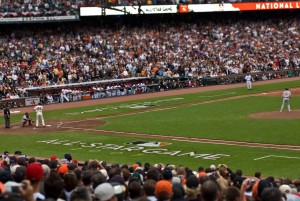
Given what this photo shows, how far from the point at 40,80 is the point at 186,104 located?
651 inches

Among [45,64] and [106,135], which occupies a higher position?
[45,64]

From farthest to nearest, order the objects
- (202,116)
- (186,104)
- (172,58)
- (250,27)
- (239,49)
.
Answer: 1. (250,27)
2. (239,49)
3. (172,58)
4. (186,104)
5. (202,116)

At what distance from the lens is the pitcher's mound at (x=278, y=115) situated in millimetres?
37750

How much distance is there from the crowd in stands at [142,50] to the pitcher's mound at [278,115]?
24030 mm

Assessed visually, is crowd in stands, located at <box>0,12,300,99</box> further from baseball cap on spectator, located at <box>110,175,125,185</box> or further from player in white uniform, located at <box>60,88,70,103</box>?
baseball cap on spectator, located at <box>110,175,125,185</box>

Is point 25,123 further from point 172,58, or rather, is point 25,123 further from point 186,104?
point 172,58

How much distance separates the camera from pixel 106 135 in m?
34.8

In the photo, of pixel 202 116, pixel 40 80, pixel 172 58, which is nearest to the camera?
pixel 202 116

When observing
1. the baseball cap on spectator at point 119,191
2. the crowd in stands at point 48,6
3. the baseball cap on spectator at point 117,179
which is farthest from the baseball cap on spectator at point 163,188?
the crowd in stands at point 48,6

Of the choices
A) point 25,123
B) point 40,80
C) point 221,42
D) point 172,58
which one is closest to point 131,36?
point 172,58

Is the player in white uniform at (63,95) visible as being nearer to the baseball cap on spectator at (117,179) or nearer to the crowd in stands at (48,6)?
the crowd in stands at (48,6)

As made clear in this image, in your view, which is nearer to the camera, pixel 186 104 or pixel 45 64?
pixel 186 104

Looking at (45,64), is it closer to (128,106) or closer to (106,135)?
(128,106)

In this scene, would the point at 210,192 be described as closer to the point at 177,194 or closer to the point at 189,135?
the point at 177,194
